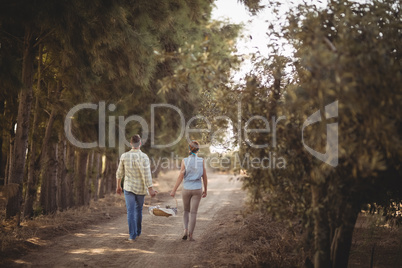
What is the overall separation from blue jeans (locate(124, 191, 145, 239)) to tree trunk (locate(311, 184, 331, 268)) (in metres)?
4.10

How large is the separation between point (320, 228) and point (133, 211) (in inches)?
172

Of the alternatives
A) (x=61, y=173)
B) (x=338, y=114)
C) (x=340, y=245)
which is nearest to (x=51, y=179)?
(x=61, y=173)

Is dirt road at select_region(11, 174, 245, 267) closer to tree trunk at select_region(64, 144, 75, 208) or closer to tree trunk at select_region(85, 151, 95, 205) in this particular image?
tree trunk at select_region(64, 144, 75, 208)

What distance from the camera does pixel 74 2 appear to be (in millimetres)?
7828

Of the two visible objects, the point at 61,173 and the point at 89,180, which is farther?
the point at 89,180

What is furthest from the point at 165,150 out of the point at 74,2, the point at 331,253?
the point at 331,253

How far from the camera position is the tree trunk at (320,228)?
487cm

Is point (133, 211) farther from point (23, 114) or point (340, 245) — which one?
point (340, 245)

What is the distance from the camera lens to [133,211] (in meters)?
8.41

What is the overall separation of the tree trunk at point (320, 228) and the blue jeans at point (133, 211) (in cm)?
410

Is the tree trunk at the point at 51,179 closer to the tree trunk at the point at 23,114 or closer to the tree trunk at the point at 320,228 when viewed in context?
the tree trunk at the point at 23,114

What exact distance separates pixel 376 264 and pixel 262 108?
15.5ft

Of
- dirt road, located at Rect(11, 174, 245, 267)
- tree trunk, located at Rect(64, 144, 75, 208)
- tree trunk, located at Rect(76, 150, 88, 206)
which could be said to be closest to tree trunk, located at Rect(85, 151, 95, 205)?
tree trunk, located at Rect(76, 150, 88, 206)

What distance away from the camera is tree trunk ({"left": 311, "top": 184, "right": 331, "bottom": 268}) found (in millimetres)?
4867
